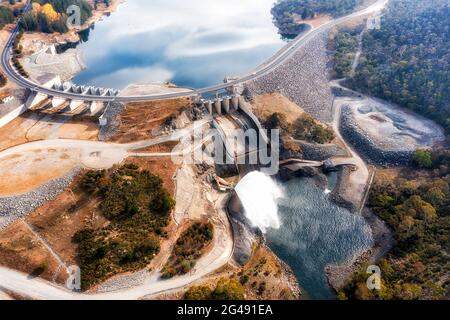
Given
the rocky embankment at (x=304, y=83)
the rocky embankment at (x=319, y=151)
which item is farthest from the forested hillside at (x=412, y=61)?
the rocky embankment at (x=319, y=151)

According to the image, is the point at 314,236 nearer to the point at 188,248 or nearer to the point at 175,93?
the point at 188,248

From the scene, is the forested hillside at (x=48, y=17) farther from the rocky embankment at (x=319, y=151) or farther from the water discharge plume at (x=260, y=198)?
the rocky embankment at (x=319, y=151)

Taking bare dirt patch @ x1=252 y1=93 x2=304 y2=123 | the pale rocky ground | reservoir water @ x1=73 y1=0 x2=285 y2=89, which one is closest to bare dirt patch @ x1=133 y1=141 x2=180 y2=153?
Result: the pale rocky ground

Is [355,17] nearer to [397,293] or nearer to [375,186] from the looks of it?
[375,186]

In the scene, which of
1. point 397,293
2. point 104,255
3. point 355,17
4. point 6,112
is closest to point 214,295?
point 104,255

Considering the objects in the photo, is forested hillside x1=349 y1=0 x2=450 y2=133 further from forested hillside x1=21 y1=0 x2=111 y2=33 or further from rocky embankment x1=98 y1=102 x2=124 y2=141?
forested hillside x1=21 y1=0 x2=111 y2=33

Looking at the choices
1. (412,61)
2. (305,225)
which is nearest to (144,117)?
(305,225)
